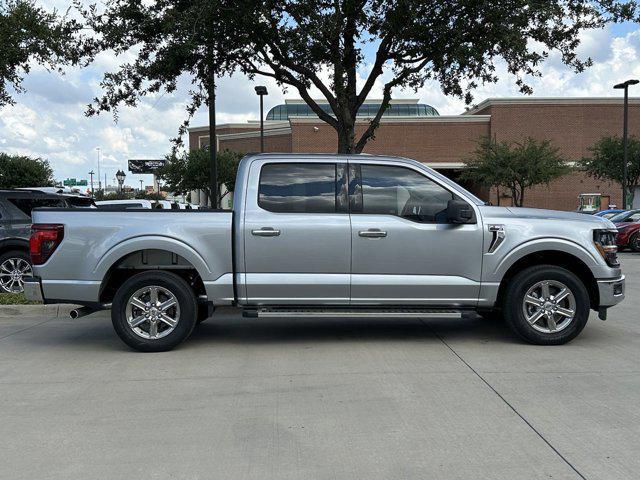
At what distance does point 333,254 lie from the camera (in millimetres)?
6355

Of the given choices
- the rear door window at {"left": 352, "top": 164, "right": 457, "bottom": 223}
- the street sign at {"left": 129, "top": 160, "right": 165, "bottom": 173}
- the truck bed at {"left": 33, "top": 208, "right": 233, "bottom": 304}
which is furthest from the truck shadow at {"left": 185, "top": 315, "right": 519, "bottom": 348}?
the street sign at {"left": 129, "top": 160, "right": 165, "bottom": 173}

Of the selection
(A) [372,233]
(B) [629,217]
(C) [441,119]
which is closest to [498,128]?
(C) [441,119]

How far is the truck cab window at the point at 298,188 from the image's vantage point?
648 cm

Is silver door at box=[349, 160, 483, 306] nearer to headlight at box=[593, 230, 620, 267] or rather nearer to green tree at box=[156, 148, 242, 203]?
headlight at box=[593, 230, 620, 267]

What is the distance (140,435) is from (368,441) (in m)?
1.62

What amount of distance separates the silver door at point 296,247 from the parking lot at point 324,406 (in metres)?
0.69

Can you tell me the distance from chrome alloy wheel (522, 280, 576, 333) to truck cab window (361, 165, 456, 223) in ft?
4.45

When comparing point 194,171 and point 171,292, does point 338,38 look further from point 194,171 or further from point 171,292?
point 194,171

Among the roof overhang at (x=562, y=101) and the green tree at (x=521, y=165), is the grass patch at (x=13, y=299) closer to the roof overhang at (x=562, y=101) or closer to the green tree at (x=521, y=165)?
the green tree at (x=521, y=165)

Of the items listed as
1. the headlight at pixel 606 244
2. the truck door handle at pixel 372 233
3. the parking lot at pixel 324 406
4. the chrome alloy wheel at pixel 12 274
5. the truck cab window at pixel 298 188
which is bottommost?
the parking lot at pixel 324 406

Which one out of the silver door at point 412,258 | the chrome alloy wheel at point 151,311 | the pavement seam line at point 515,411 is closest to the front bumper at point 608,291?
the silver door at point 412,258

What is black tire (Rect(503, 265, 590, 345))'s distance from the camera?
6.46 meters

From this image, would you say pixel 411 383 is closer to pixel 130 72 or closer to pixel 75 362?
pixel 75 362

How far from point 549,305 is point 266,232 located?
3223 millimetres
